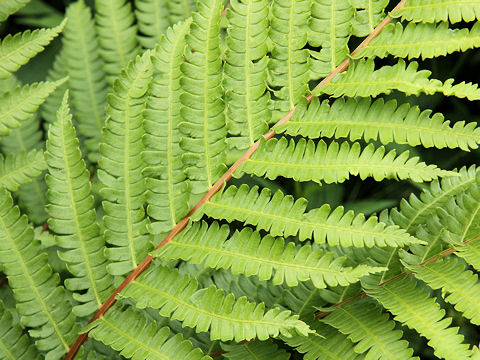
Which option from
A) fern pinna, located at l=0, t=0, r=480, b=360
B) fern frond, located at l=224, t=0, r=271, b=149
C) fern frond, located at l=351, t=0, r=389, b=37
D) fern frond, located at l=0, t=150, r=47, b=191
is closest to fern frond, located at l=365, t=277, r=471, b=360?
fern pinna, located at l=0, t=0, r=480, b=360

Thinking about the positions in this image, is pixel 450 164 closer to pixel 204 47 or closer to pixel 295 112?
pixel 295 112

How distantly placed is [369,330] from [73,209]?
58cm

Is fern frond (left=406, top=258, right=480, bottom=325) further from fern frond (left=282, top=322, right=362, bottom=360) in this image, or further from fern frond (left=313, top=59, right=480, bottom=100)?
fern frond (left=313, top=59, right=480, bottom=100)

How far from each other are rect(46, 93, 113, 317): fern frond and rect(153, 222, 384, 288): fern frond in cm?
13

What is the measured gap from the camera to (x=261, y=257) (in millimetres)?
937

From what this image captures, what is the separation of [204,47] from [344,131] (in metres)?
0.31

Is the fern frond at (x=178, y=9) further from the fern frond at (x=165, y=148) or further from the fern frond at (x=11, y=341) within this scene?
the fern frond at (x=11, y=341)

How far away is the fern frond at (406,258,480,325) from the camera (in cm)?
91

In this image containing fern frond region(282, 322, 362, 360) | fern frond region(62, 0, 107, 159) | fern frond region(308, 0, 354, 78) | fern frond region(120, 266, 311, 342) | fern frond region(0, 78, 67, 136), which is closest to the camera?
fern frond region(120, 266, 311, 342)

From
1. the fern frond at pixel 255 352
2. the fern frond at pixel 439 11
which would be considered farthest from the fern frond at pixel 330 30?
the fern frond at pixel 255 352

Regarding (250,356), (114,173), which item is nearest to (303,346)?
(250,356)

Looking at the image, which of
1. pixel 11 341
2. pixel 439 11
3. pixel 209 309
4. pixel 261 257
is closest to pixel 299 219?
pixel 261 257

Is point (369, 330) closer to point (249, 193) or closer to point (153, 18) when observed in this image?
point (249, 193)

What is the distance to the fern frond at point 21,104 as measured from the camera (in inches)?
47.0
